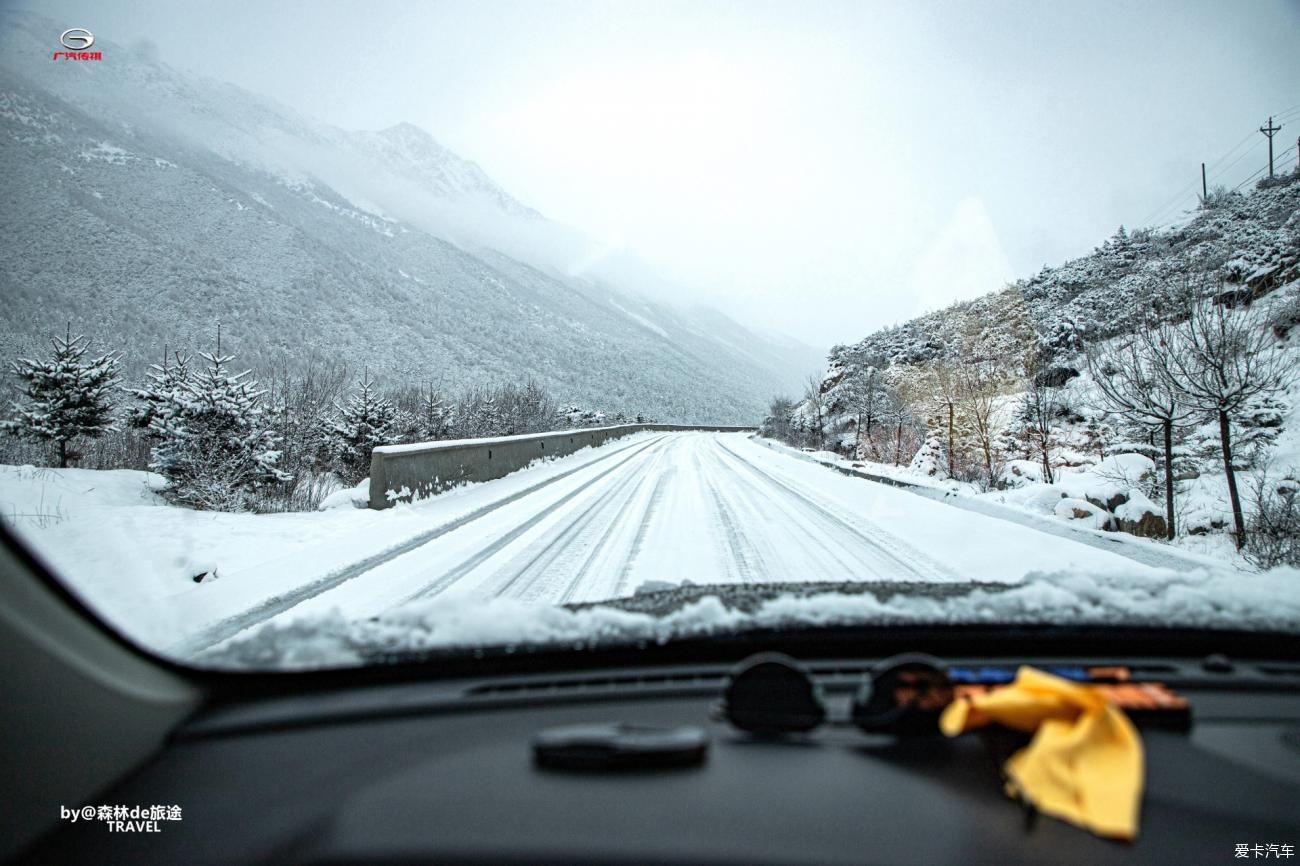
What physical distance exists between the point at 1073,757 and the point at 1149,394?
462 inches

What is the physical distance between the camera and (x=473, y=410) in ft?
106

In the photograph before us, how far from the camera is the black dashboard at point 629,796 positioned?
133cm

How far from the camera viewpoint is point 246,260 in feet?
256

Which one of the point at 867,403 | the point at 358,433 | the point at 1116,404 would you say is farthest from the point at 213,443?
the point at 867,403

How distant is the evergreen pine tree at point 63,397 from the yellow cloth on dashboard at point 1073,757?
1380cm

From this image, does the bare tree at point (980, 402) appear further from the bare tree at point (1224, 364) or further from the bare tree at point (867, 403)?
the bare tree at point (867, 403)

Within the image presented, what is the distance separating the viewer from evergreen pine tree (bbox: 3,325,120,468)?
10242mm

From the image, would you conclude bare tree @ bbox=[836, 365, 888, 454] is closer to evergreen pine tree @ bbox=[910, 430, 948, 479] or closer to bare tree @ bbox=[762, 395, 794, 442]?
evergreen pine tree @ bbox=[910, 430, 948, 479]

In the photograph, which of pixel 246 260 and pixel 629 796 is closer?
pixel 629 796

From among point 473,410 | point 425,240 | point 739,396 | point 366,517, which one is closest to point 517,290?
point 425,240

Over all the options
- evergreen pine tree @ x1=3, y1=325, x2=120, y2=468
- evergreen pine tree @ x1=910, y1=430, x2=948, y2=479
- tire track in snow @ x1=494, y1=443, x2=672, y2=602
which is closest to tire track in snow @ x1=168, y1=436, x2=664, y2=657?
tire track in snow @ x1=494, y1=443, x2=672, y2=602

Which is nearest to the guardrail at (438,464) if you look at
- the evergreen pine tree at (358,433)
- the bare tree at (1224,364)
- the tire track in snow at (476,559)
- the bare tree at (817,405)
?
the tire track in snow at (476,559)

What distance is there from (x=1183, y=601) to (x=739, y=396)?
489ft

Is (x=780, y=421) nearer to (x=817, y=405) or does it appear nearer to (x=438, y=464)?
(x=817, y=405)
